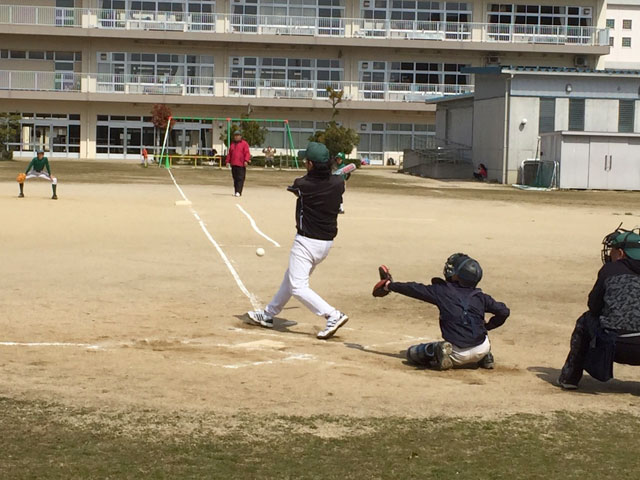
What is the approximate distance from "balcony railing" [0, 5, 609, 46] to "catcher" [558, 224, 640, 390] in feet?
221

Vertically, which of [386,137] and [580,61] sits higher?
[580,61]

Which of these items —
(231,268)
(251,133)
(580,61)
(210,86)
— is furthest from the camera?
A: (580,61)

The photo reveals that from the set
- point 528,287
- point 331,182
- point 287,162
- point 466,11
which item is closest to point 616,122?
point 287,162

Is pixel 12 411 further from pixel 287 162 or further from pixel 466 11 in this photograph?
pixel 466 11

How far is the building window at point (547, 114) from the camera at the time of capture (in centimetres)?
4806

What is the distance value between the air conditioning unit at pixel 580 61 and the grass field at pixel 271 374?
5999 cm

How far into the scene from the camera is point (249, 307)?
12.3 metres

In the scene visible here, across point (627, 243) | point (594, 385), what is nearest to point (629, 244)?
point (627, 243)

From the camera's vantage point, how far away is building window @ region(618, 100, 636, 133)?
4833 cm

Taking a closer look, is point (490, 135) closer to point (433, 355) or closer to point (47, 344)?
point (433, 355)

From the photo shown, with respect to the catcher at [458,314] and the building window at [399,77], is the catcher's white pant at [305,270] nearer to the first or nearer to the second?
the catcher at [458,314]

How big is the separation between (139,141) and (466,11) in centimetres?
2532

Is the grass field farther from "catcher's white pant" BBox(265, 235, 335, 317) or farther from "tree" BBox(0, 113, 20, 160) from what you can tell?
"tree" BBox(0, 113, 20, 160)

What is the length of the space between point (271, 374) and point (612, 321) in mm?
2714
